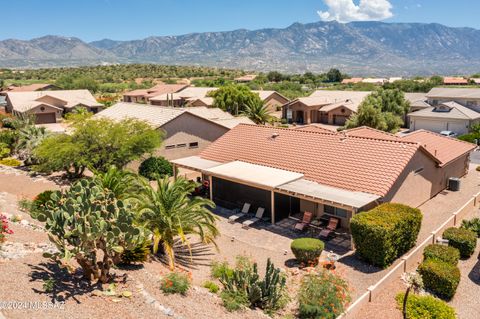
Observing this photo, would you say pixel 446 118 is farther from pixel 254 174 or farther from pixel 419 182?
pixel 254 174

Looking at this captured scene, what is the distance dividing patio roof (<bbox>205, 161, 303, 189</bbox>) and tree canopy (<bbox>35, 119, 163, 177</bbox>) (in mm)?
6348

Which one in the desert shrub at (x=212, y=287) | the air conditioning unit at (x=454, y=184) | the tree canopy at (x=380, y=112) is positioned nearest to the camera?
the desert shrub at (x=212, y=287)

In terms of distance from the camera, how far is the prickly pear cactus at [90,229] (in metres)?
11.4

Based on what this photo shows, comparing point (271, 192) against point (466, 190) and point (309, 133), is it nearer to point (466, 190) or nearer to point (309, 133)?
point (309, 133)

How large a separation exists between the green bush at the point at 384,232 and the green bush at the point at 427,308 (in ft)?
8.75

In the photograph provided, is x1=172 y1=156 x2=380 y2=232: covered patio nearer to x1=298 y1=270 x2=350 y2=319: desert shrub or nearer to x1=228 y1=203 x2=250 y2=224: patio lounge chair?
x1=228 y1=203 x2=250 y2=224: patio lounge chair

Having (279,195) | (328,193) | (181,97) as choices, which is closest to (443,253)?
(328,193)

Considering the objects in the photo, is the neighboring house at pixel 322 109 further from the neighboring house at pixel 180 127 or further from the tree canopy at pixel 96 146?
the tree canopy at pixel 96 146

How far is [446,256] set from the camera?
664 inches

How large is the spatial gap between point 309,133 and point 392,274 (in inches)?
498

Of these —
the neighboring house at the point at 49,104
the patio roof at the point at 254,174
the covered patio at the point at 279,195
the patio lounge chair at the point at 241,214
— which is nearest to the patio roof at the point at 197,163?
the covered patio at the point at 279,195

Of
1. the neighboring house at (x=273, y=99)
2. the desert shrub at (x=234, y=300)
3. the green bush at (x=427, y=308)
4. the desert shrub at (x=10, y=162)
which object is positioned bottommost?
the green bush at (x=427, y=308)

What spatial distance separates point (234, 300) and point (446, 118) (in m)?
45.0

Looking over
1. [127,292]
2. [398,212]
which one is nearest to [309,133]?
[398,212]
